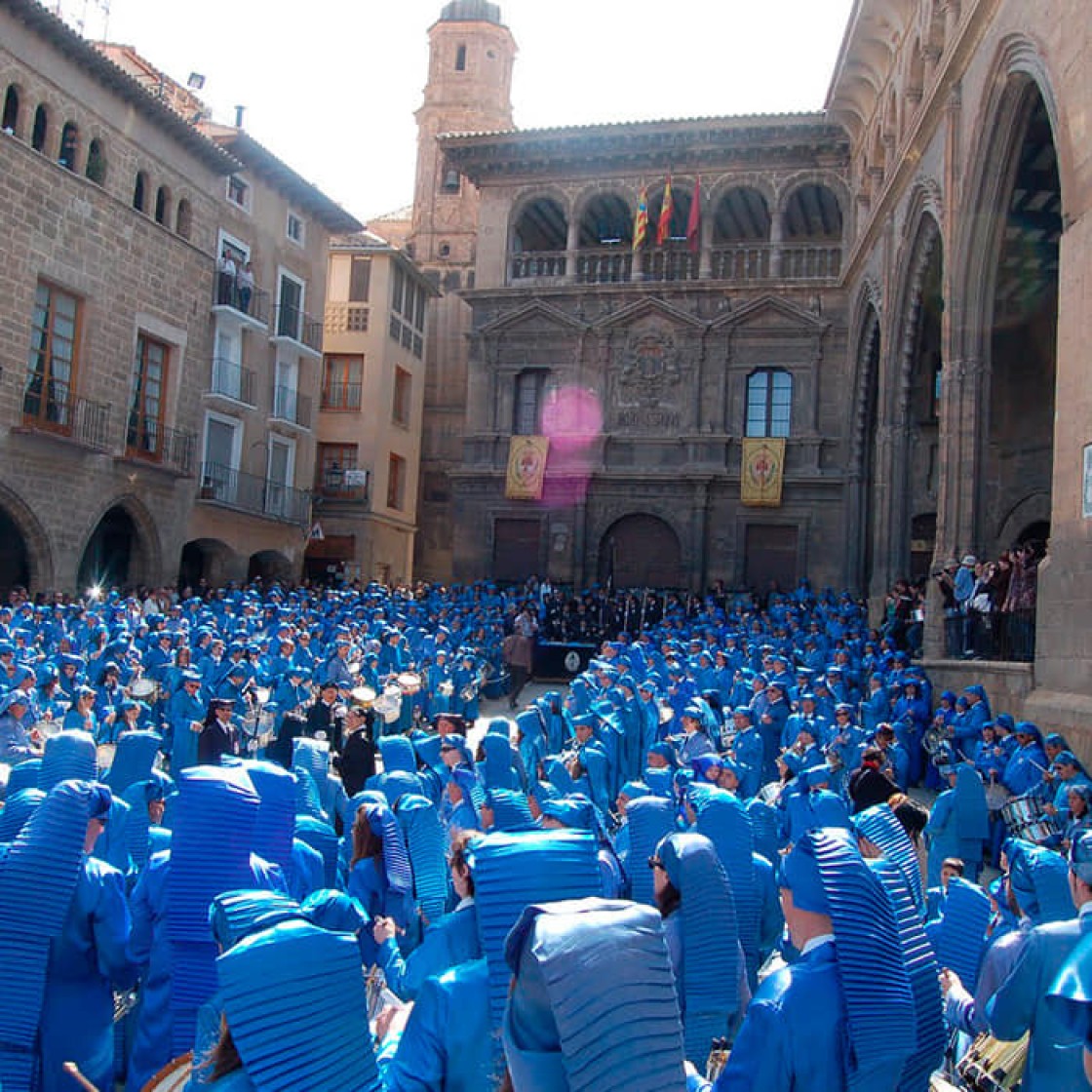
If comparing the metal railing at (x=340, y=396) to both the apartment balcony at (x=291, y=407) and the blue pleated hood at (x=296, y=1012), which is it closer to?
the apartment balcony at (x=291, y=407)

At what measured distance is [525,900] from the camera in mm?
3307

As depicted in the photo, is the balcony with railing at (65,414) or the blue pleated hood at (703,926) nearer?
the blue pleated hood at (703,926)

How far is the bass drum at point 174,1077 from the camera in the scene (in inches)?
130

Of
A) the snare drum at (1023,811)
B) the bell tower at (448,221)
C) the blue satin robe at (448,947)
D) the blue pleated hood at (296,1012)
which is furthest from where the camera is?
the bell tower at (448,221)

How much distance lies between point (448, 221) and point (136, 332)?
844 inches

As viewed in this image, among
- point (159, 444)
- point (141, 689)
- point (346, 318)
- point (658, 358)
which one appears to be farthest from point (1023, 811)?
point (346, 318)

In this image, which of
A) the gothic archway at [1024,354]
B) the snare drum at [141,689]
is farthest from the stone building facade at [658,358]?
the snare drum at [141,689]

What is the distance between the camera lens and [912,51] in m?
23.4

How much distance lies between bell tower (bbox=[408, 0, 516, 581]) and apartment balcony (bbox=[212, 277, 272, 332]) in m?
9.14

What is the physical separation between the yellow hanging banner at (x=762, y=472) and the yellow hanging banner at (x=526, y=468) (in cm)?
533

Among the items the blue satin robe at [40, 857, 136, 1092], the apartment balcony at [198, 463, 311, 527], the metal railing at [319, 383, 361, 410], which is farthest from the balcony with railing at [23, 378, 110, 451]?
the blue satin robe at [40, 857, 136, 1092]

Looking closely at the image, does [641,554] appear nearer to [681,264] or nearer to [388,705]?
[681,264]

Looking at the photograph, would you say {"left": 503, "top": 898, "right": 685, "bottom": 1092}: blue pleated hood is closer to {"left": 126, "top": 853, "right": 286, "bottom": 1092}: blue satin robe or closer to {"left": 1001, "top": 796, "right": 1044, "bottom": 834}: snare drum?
{"left": 126, "top": 853, "right": 286, "bottom": 1092}: blue satin robe

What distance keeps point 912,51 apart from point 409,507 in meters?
21.7
